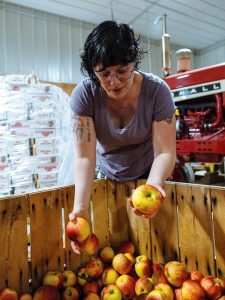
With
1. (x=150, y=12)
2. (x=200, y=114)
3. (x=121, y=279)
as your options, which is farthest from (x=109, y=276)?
(x=150, y=12)

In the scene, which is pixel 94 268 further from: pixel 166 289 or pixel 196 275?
pixel 196 275

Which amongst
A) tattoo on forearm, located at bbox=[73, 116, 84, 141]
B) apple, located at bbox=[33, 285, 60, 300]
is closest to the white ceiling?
tattoo on forearm, located at bbox=[73, 116, 84, 141]

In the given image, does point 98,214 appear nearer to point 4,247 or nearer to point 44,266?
point 44,266

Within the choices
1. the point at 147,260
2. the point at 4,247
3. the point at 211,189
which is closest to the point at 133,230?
the point at 147,260

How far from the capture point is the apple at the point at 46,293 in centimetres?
137

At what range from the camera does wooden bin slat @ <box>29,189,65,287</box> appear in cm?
148

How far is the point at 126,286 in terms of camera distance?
4.77 ft

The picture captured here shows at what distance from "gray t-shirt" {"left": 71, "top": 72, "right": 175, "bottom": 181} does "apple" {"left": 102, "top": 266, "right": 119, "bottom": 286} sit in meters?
0.65

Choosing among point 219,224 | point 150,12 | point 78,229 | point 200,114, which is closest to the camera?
point 78,229

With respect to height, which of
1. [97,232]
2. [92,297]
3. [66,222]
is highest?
[66,222]

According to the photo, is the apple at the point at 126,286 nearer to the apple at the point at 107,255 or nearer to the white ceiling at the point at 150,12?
the apple at the point at 107,255

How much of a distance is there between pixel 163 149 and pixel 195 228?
1.57 ft

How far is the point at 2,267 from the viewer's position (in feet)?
4.51

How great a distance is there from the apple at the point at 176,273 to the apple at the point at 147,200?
0.50 meters
